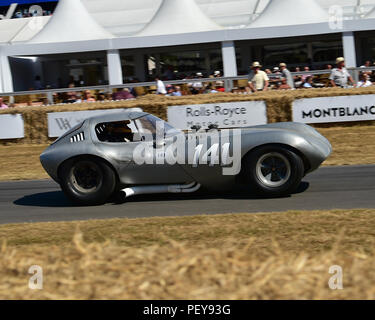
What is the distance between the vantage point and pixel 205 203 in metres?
7.66

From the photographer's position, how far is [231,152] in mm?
7473

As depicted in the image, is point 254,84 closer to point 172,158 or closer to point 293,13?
point 172,158

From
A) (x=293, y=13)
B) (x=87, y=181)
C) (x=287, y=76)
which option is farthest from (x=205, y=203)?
(x=293, y=13)

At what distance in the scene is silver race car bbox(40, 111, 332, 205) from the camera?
7.41 meters

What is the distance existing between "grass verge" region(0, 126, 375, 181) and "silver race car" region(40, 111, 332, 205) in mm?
3183

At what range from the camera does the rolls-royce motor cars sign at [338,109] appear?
13.1 metres

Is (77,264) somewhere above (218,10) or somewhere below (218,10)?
below

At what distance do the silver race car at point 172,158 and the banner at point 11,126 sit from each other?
7.06 meters

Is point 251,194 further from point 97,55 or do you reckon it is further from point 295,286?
point 97,55

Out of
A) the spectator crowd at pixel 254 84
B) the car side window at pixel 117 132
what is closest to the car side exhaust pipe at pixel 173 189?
the car side window at pixel 117 132

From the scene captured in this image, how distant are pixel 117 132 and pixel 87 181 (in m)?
0.76

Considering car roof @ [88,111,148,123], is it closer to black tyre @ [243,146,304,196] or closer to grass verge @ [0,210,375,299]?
black tyre @ [243,146,304,196]
